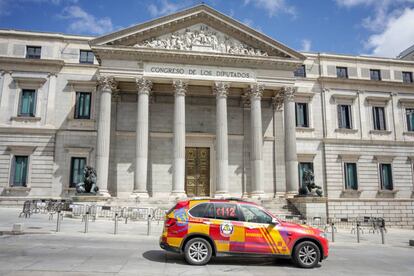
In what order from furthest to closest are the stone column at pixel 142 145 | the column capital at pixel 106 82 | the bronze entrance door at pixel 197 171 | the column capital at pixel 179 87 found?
the bronze entrance door at pixel 197 171 → the column capital at pixel 179 87 → the column capital at pixel 106 82 → the stone column at pixel 142 145

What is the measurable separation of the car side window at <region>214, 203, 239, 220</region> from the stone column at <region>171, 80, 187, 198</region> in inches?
656

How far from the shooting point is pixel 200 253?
998cm

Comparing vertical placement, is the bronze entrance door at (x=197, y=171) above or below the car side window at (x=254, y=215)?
above

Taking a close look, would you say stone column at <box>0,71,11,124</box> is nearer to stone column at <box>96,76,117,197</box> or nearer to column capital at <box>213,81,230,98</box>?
stone column at <box>96,76,117,197</box>

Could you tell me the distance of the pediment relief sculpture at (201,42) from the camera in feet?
97.1

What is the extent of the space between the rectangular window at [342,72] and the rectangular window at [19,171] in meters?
32.8

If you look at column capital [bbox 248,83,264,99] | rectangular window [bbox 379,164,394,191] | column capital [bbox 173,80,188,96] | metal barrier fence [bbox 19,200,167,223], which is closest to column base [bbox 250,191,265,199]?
metal barrier fence [bbox 19,200,167,223]

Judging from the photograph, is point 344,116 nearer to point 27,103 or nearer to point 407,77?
point 407,77

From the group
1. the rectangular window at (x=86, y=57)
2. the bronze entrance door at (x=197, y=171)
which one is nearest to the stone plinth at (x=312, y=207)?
the bronze entrance door at (x=197, y=171)

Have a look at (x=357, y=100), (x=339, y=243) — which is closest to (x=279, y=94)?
(x=357, y=100)

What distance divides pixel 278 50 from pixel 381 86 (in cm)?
1527

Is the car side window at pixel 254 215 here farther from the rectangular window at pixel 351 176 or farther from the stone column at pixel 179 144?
the rectangular window at pixel 351 176

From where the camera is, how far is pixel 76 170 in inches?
1241

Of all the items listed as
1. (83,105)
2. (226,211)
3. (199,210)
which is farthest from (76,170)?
(226,211)
